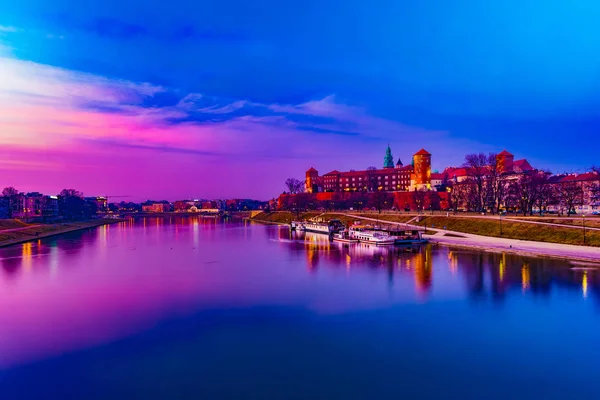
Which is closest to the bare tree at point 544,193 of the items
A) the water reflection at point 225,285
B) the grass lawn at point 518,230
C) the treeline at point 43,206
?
the grass lawn at point 518,230

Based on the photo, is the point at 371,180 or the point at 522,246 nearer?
the point at 522,246

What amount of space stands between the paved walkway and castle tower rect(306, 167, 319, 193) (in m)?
105

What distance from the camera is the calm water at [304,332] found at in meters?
14.1

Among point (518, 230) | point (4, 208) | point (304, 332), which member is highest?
point (4, 208)

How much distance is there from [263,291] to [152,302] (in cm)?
663

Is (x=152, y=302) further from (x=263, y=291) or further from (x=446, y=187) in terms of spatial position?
(x=446, y=187)

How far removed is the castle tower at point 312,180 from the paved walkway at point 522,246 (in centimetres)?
10479

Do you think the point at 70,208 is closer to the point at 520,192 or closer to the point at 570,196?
the point at 520,192

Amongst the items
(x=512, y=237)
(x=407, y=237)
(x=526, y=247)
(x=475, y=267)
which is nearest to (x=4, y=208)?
(x=407, y=237)

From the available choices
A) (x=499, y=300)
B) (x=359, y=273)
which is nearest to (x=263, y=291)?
(x=359, y=273)

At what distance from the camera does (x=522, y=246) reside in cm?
4209

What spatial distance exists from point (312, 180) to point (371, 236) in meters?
112

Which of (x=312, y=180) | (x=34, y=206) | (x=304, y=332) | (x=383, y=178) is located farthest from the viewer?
(x=312, y=180)

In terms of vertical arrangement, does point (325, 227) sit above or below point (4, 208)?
below
